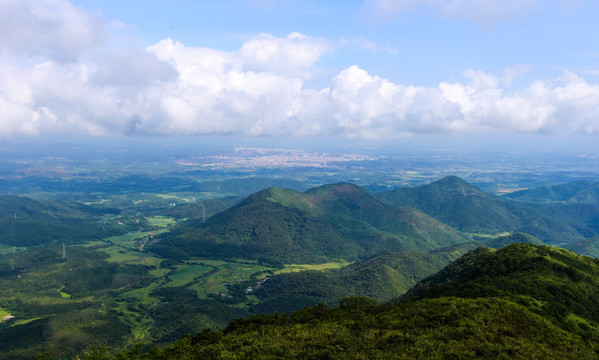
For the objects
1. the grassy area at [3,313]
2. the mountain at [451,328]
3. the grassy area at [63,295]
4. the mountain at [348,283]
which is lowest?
the grassy area at [63,295]

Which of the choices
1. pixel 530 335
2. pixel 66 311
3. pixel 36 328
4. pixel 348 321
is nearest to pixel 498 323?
pixel 530 335

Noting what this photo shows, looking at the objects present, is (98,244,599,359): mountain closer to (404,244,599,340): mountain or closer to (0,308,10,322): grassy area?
(404,244,599,340): mountain

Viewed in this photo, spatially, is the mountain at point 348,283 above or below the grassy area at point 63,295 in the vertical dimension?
above

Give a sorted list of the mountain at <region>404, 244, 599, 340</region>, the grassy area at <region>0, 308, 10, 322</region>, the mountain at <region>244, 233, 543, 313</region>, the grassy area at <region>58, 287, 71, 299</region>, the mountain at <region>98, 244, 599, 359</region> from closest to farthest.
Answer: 1. the mountain at <region>98, 244, 599, 359</region>
2. the mountain at <region>404, 244, 599, 340</region>
3. the grassy area at <region>0, 308, 10, 322</region>
4. the mountain at <region>244, 233, 543, 313</region>
5. the grassy area at <region>58, 287, 71, 299</region>

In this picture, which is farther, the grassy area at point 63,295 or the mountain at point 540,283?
the grassy area at point 63,295

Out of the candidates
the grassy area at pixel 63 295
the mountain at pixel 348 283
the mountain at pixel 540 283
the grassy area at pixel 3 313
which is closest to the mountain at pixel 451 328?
the mountain at pixel 540 283

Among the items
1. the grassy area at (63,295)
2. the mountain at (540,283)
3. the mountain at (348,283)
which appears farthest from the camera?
the grassy area at (63,295)

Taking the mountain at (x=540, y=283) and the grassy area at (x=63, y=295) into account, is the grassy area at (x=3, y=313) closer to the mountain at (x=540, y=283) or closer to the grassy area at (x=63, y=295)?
the grassy area at (x=63, y=295)

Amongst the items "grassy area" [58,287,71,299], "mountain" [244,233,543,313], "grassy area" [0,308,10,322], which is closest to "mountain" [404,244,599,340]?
"mountain" [244,233,543,313]
